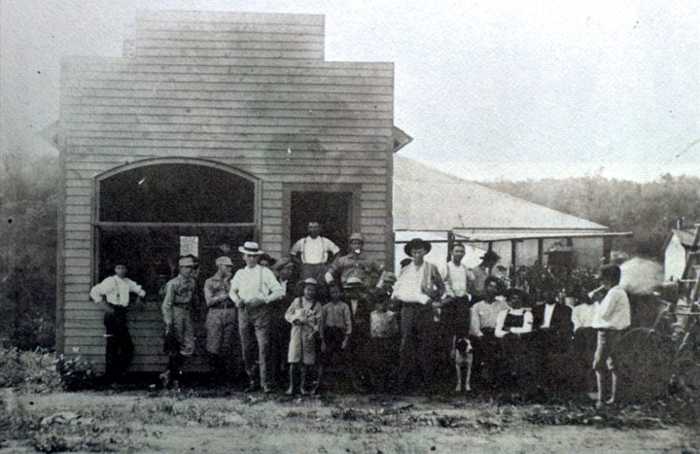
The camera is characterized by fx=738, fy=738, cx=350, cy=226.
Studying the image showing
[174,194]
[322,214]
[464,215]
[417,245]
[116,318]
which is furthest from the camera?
[464,215]

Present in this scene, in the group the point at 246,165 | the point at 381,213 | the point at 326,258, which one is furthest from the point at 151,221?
the point at 381,213

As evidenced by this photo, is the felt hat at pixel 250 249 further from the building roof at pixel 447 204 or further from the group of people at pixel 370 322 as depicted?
the building roof at pixel 447 204

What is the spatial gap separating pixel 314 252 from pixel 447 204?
16.8ft

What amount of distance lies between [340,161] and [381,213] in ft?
2.73

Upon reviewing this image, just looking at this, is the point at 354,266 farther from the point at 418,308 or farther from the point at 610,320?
the point at 610,320

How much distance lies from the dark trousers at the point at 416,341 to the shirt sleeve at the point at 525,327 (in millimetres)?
962

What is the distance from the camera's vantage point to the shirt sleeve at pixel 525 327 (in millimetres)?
8797

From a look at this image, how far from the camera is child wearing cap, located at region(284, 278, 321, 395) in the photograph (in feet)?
28.5

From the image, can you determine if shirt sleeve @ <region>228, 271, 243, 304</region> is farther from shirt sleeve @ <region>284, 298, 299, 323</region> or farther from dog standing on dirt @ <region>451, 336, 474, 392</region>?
dog standing on dirt @ <region>451, 336, 474, 392</region>

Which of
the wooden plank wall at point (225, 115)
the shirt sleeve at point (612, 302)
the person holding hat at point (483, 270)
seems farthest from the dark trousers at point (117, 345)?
the shirt sleeve at point (612, 302)

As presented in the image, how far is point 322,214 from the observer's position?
9.98 meters

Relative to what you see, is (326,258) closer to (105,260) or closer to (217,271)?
(217,271)

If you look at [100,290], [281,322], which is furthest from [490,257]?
[100,290]

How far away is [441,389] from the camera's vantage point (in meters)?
8.75
